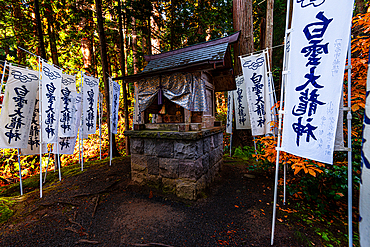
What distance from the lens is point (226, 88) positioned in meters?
5.76

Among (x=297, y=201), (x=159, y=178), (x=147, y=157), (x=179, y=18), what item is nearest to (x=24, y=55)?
(x=179, y=18)

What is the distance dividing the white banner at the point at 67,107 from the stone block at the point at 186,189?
4067 millimetres

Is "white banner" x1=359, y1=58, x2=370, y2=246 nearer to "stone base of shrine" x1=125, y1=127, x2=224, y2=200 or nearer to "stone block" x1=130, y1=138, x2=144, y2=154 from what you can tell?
"stone base of shrine" x1=125, y1=127, x2=224, y2=200

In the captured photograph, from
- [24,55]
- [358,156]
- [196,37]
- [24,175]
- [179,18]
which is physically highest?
[179,18]

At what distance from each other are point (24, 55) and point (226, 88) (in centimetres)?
1232

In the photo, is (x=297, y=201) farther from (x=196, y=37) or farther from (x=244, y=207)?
(x=196, y=37)

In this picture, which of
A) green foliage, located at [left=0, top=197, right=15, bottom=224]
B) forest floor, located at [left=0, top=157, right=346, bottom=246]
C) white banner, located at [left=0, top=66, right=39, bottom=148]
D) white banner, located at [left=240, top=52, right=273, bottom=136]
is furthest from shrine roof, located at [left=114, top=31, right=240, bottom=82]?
green foliage, located at [left=0, top=197, right=15, bottom=224]

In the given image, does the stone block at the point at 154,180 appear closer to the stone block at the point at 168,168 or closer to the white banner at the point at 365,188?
the stone block at the point at 168,168

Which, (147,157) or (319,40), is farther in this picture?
(147,157)

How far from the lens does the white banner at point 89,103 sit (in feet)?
18.2

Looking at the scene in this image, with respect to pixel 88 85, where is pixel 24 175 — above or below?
below

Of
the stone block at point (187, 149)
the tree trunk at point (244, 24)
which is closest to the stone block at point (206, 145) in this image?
the stone block at point (187, 149)

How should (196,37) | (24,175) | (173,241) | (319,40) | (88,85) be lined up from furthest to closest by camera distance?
(196,37), (24,175), (88,85), (173,241), (319,40)

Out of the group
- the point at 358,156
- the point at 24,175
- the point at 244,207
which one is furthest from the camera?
the point at 24,175
